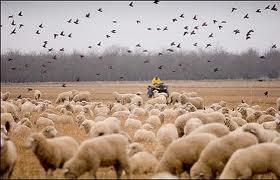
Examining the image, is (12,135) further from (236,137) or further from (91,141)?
(236,137)

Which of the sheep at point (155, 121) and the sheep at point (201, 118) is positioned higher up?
the sheep at point (201, 118)

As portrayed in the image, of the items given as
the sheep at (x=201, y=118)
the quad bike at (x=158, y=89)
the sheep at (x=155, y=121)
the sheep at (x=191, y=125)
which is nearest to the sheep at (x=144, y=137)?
the sheep at (x=201, y=118)

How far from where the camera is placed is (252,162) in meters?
8.59

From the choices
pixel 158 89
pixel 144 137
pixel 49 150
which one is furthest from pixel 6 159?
pixel 158 89

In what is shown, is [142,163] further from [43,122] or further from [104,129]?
[43,122]

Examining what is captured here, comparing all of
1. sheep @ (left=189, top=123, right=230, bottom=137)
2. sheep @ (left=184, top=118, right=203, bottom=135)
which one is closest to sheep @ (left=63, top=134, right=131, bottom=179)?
sheep @ (left=189, top=123, right=230, bottom=137)

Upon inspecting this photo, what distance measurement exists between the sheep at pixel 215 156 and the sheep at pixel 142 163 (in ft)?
5.48

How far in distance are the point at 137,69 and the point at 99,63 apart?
364 inches

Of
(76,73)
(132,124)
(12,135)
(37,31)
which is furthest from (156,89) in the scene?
(76,73)

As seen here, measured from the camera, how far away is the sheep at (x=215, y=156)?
29.5 feet

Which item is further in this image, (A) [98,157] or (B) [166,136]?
(B) [166,136]

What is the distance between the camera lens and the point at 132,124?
735 inches

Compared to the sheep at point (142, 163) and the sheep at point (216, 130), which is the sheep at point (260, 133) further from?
the sheep at point (142, 163)

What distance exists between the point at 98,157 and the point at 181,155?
67.9 inches
